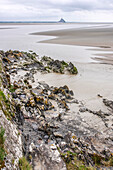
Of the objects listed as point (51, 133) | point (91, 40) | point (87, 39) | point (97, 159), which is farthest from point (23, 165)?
point (87, 39)

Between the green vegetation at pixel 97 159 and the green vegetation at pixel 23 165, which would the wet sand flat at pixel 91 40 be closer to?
the green vegetation at pixel 97 159

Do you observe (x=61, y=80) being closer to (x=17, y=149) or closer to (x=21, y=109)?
(x=21, y=109)

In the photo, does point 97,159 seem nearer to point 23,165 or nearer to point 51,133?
point 51,133

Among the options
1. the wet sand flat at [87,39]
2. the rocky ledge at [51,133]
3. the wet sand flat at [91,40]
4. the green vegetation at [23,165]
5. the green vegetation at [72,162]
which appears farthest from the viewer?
the wet sand flat at [87,39]

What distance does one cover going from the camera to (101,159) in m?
6.31

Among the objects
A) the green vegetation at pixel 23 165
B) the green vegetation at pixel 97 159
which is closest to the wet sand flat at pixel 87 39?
the green vegetation at pixel 97 159

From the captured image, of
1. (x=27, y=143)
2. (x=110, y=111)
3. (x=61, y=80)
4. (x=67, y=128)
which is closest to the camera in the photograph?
(x=27, y=143)

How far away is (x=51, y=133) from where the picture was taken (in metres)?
7.30

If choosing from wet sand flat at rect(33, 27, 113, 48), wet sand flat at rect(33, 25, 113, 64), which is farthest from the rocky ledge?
wet sand flat at rect(33, 27, 113, 48)

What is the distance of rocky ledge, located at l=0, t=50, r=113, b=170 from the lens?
5078 millimetres

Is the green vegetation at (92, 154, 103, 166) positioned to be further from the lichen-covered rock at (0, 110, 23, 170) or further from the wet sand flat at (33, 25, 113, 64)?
the wet sand flat at (33, 25, 113, 64)

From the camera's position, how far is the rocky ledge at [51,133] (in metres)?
5.08

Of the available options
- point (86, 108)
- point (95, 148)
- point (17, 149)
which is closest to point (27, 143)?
point (17, 149)

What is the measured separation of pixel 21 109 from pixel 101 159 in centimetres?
428
